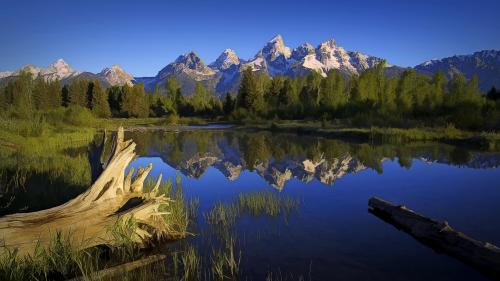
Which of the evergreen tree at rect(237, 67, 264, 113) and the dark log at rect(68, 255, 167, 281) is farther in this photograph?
the evergreen tree at rect(237, 67, 264, 113)

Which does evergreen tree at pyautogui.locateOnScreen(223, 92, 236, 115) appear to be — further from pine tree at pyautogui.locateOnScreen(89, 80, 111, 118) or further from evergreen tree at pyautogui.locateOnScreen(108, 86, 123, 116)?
evergreen tree at pyautogui.locateOnScreen(108, 86, 123, 116)

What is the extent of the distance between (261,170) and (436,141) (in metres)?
19.8

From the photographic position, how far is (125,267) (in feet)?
23.7

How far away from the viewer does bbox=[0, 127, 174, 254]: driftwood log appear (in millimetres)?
7035

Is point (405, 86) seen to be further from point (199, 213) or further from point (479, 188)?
point (199, 213)

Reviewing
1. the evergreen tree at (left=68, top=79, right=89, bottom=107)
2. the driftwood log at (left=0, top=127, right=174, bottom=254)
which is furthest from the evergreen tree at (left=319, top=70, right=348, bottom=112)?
the evergreen tree at (left=68, top=79, right=89, bottom=107)

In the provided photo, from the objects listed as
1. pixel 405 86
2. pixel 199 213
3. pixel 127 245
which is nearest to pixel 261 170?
pixel 199 213

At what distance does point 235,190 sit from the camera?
52.7 feet

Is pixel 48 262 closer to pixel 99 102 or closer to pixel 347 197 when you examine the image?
pixel 347 197

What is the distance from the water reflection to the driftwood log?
859cm

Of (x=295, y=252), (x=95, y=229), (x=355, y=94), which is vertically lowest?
(x=295, y=252)

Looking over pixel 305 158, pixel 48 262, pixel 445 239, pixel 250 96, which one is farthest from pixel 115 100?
pixel 445 239

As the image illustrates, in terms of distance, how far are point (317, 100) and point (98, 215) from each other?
240ft

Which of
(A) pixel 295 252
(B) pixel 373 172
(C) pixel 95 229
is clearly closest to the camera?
(C) pixel 95 229
